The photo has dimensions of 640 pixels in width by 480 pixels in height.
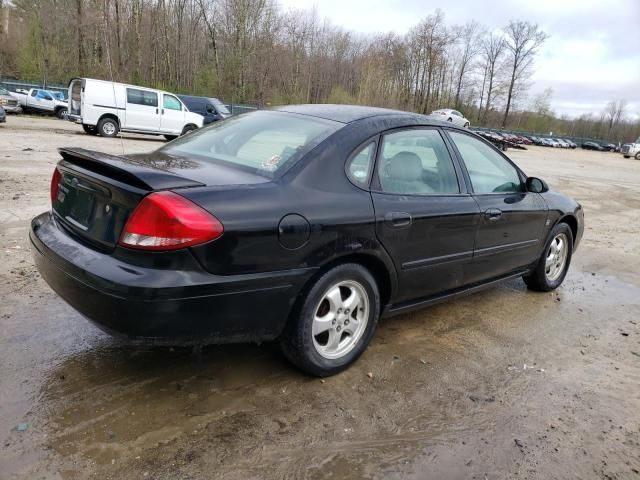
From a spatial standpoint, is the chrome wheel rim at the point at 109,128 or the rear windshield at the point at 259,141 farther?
the chrome wheel rim at the point at 109,128

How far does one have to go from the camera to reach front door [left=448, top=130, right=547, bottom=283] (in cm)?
366

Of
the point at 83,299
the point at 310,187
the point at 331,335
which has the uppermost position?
the point at 310,187

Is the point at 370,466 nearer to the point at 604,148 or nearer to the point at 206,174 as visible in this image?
the point at 206,174

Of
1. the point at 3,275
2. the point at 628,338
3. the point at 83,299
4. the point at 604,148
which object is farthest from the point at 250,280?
the point at 604,148

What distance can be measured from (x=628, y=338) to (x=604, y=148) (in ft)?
271

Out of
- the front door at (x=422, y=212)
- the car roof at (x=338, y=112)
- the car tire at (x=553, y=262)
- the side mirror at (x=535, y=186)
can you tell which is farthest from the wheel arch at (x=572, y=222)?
the car roof at (x=338, y=112)

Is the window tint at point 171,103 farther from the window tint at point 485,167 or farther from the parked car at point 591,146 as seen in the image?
the parked car at point 591,146

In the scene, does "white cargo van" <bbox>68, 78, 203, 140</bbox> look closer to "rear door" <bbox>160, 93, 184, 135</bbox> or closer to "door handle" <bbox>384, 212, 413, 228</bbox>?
"rear door" <bbox>160, 93, 184, 135</bbox>

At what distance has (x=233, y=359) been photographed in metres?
3.03

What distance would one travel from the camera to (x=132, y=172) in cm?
234

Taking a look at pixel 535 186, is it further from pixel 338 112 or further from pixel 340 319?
pixel 340 319

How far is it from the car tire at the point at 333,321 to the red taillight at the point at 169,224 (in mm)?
688

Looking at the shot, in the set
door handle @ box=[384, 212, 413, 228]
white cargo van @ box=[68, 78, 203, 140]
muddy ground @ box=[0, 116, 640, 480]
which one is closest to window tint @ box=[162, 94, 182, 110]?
white cargo van @ box=[68, 78, 203, 140]

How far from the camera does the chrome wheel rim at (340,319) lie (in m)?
2.78
